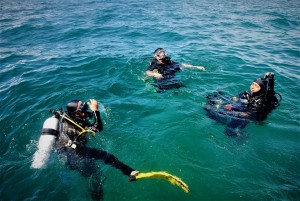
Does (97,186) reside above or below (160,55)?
below

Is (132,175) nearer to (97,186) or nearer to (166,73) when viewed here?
(97,186)

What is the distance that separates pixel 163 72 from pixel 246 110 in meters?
3.32

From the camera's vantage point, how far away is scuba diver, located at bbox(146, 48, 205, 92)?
8.02m

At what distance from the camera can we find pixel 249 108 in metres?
6.32

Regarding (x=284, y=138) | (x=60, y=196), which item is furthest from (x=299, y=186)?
(x=60, y=196)

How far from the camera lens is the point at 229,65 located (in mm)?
9820

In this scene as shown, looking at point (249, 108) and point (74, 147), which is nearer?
point (74, 147)

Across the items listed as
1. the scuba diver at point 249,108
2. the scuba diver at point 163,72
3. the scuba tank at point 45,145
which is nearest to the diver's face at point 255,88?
the scuba diver at point 249,108

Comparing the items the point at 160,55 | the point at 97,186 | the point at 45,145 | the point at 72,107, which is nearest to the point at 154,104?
the point at 160,55

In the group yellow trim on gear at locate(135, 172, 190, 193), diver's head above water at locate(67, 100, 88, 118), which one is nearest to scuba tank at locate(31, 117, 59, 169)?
diver's head above water at locate(67, 100, 88, 118)

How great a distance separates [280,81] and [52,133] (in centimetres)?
805

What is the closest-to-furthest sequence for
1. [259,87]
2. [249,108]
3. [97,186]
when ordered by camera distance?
[97,186] → [259,87] → [249,108]

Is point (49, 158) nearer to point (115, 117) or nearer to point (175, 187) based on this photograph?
point (115, 117)

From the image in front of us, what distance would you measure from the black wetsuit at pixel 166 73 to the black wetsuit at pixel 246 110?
70.8 inches
